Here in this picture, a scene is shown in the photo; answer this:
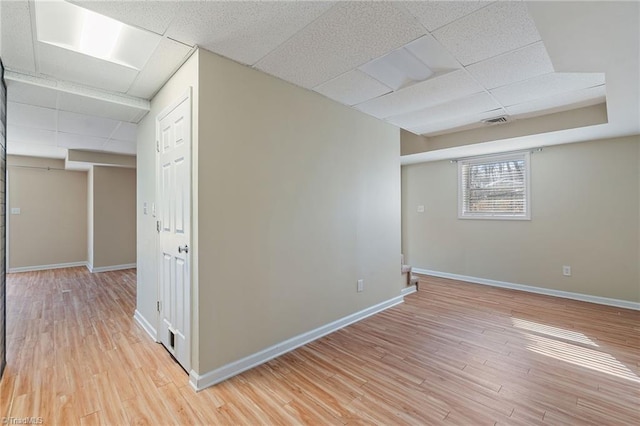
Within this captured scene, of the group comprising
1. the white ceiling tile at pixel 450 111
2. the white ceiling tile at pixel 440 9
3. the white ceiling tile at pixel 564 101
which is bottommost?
the white ceiling tile at pixel 440 9

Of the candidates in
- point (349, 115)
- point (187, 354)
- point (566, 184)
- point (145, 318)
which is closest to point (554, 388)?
point (187, 354)

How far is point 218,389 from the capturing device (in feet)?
6.64

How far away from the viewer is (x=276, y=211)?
100 inches

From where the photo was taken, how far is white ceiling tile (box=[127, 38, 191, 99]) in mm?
2064

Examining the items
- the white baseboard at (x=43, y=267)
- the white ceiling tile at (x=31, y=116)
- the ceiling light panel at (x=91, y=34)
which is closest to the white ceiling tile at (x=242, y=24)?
the ceiling light panel at (x=91, y=34)

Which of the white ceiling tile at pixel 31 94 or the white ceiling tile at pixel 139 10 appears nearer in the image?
the white ceiling tile at pixel 139 10

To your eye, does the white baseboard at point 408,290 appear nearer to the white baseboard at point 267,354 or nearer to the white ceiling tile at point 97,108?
the white baseboard at point 267,354

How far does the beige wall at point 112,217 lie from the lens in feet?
19.6

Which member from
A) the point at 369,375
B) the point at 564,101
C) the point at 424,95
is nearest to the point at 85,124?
the point at 424,95

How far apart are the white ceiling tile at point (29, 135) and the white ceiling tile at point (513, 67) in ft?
17.7

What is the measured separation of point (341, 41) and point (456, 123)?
2.65 metres

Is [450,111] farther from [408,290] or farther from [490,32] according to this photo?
[408,290]

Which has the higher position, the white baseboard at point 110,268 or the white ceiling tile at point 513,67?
the white ceiling tile at point 513,67

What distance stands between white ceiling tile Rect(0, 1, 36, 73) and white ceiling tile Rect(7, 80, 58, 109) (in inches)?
8.8
